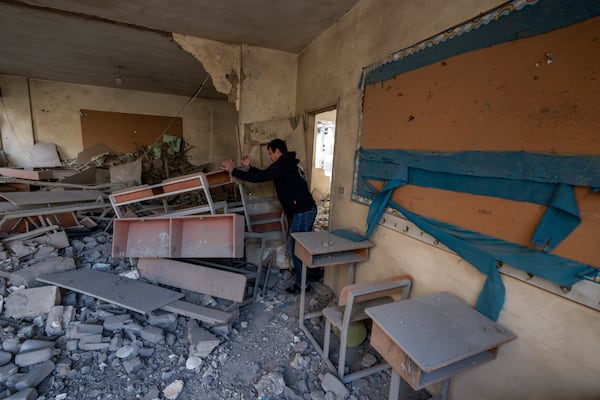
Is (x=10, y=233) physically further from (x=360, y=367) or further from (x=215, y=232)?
(x=360, y=367)

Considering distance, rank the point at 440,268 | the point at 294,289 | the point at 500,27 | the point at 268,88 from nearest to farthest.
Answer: the point at 500,27 < the point at 440,268 < the point at 294,289 < the point at 268,88

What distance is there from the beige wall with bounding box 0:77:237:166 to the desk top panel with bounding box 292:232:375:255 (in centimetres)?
780

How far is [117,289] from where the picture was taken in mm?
2613

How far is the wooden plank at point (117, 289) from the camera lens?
240 centimetres

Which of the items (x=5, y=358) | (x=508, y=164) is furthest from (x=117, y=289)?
(x=508, y=164)

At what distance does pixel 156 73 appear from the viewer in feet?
19.6

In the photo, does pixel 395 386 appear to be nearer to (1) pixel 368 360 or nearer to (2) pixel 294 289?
(1) pixel 368 360

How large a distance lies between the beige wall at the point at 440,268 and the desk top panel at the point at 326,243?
8.1 inches

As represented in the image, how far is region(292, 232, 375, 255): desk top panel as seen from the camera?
7.13 ft

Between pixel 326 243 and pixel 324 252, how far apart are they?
177 mm

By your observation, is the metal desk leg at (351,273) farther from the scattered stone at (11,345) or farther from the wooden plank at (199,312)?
the scattered stone at (11,345)

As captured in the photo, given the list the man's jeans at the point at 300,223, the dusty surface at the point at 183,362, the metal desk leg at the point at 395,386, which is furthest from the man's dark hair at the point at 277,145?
the metal desk leg at the point at 395,386

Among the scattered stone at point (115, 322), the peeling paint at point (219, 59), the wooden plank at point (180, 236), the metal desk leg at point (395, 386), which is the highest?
the peeling paint at point (219, 59)

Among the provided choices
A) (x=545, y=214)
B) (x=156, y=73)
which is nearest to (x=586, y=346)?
(x=545, y=214)
